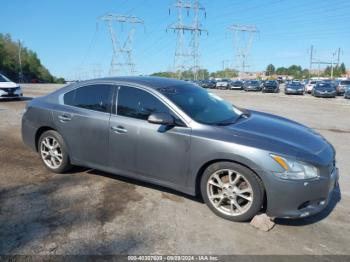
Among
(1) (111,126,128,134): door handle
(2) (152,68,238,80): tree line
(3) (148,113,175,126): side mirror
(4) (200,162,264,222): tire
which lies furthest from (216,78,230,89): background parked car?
(4) (200,162,264,222): tire

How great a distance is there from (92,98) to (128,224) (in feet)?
6.71

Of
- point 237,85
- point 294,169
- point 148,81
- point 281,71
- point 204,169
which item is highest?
point 281,71

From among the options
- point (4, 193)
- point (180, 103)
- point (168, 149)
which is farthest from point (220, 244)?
point (4, 193)

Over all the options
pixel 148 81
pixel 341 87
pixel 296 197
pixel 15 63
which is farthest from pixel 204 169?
pixel 15 63

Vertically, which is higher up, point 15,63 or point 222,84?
point 15,63

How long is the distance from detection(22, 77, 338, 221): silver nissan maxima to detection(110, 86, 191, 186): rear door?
1 centimetres

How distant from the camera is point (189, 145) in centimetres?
400

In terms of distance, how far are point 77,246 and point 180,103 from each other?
2.07 metres

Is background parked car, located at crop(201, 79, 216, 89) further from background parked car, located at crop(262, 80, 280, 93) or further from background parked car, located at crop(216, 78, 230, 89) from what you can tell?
background parked car, located at crop(262, 80, 280, 93)

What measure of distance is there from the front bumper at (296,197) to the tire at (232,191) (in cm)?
15

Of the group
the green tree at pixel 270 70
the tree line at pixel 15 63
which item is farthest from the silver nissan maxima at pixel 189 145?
the green tree at pixel 270 70

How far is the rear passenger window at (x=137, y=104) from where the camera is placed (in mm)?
4355

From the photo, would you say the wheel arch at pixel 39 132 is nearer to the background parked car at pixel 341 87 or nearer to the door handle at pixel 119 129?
the door handle at pixel 119 129

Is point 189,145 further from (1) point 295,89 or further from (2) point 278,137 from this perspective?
(1) point 295,89
